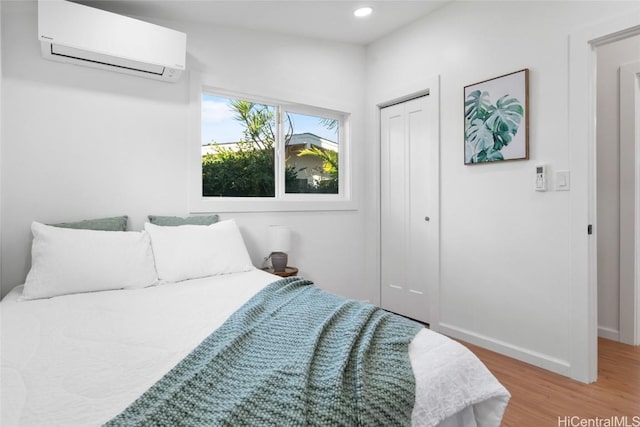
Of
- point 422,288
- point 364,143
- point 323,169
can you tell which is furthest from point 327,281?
point 364,143

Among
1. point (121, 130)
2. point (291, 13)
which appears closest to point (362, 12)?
point (291, 13)

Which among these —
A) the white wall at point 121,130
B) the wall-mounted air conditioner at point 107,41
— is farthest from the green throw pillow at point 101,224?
the wall-mounted air conditioner at point 107,41

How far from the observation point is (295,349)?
111 cm

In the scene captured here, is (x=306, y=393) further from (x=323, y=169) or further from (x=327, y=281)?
(x=323, y=169)

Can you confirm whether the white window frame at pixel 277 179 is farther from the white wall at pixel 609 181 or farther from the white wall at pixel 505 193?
the white wall at pixel 609 181

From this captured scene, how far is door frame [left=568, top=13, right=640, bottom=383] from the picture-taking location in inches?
82.4

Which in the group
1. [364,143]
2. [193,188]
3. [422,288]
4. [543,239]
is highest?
[364,143]

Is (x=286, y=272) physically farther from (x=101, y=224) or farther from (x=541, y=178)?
(x=541, y=178)

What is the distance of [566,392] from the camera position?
201 centimetres

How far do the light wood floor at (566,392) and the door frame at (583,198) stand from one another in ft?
0.41

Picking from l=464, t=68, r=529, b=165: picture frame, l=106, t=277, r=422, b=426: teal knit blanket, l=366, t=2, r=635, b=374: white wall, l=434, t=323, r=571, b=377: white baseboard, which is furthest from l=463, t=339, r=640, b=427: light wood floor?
l=464, t=68, r=529, b=165: picture frame

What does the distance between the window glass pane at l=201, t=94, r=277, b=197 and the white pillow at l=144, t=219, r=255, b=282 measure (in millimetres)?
691

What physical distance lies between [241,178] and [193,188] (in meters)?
0.50

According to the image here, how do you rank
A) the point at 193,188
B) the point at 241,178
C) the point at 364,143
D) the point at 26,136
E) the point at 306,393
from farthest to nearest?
the point at 364,143
the point at 241,178
the point at 193,188
the point at 26,136
the point at 306,393
